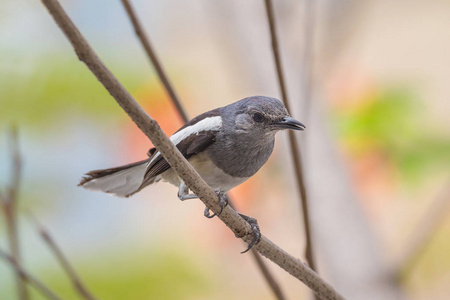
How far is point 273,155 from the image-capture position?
148 inches

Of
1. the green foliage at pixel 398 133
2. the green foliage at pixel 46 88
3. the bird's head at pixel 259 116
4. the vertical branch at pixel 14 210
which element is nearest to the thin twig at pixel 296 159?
the bird's head at pixel 259 116

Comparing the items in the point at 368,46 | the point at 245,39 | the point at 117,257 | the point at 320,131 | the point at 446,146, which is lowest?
the point at 446,146

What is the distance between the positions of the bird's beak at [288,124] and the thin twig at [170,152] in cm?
49

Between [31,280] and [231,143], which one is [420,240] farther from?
[31,280]

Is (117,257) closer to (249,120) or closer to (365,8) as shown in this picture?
(249,120)

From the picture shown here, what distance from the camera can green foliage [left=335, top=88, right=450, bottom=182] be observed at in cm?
349

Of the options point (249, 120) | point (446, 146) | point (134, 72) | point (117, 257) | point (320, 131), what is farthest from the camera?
point (134, 72)

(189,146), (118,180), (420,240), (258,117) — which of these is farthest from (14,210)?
(420,240)

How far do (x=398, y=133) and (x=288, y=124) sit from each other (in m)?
1.80

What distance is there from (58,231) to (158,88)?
1465 millimetres

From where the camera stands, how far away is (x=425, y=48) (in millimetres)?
5047

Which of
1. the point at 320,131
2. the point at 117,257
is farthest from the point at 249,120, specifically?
the point at 117,257

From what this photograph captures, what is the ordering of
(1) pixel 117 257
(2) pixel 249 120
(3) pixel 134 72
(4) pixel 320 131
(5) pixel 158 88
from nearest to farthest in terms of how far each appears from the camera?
1. (2) pixel 249 120
2. (4) pixel 320 131
3. (1) pixel 117 257
4. (3) pixel 134 72
5. (5) pixel 158 88

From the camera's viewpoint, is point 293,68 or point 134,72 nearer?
point 293,68
